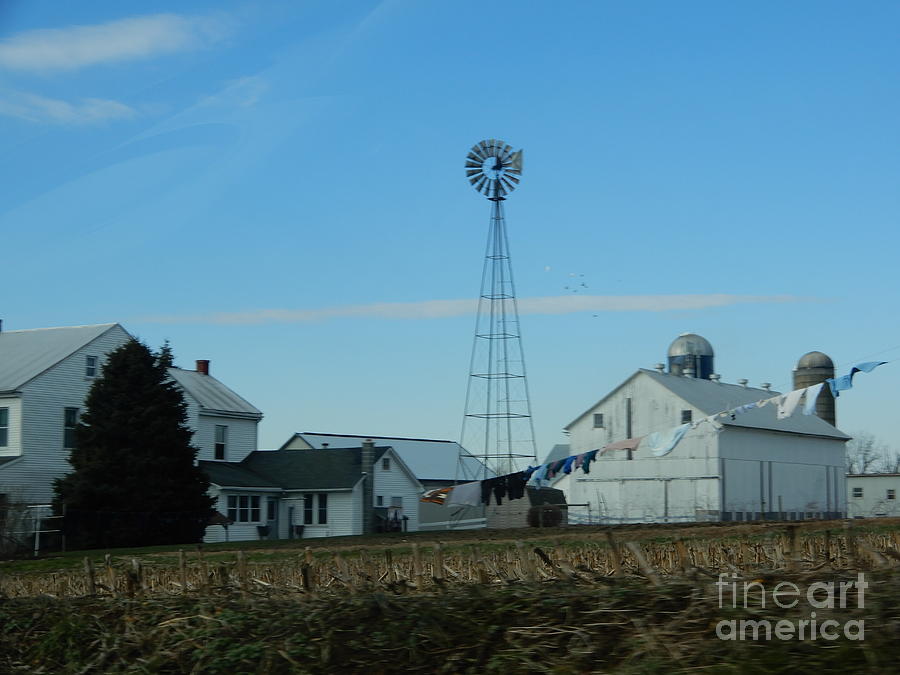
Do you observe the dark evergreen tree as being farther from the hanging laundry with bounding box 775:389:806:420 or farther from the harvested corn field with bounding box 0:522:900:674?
the harvested corn field with bounding box 0:522:900:674

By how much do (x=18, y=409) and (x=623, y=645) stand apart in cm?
4155

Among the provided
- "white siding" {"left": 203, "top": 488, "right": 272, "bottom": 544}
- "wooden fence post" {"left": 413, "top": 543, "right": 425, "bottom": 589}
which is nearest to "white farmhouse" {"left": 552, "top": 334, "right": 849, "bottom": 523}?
"white siding" {"left": 203, "top": 488, "right": 272, "bottom": 544}

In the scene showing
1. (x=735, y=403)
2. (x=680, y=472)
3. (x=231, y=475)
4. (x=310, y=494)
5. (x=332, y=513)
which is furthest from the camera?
(x=735, y=403)

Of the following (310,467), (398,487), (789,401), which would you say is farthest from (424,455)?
(789,401)

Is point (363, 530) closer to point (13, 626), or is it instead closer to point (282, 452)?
point (282, 452)

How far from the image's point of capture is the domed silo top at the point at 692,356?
7456 cm

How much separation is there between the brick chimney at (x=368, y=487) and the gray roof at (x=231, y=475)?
167 inches

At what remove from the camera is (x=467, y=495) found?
140ft

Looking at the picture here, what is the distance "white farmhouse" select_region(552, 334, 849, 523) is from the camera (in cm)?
5541

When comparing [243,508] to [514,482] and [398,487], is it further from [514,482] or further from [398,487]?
[514,482]

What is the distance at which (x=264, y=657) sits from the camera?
848 cm

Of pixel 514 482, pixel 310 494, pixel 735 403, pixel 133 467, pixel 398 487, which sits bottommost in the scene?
pixel 310 494

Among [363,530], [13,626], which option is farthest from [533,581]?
[363,530]

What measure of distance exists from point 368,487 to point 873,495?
1423 inches
